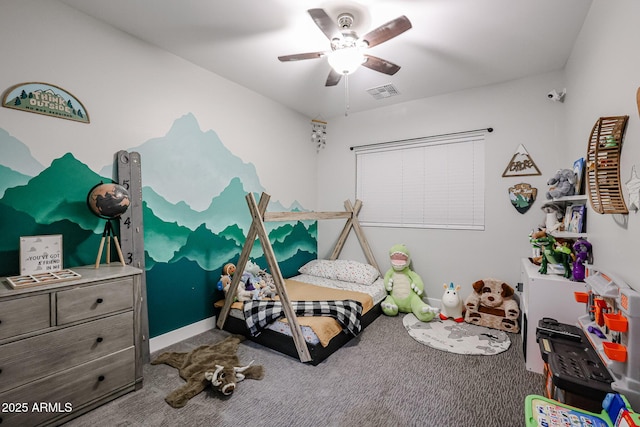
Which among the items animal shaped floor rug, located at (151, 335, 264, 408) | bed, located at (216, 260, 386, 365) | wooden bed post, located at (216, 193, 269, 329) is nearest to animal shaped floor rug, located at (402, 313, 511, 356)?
bed, located at (216, 260, 386, 365)

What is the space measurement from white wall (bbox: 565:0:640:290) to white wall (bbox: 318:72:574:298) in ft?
2.39

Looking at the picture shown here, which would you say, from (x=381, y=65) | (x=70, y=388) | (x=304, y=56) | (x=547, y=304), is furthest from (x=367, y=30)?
(x=70, y=388)

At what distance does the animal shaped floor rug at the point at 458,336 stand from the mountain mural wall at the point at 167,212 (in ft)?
6.13

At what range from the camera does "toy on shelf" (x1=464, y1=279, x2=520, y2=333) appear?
2859mm

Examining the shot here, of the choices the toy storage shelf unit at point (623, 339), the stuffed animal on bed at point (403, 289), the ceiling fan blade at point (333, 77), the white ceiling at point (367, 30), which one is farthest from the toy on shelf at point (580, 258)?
the ceiling fan blade at point (333, 77)

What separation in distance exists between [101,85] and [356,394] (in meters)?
2.86

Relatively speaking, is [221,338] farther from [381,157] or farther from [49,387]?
[381,157]

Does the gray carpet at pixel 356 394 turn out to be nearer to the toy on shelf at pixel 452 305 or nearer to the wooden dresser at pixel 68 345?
the wooden dresser at pixel 68 345

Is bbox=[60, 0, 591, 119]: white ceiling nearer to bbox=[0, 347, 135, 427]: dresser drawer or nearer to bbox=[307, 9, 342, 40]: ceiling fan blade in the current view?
bbox=[307, 9, 342, 40]: ceiling fan blade

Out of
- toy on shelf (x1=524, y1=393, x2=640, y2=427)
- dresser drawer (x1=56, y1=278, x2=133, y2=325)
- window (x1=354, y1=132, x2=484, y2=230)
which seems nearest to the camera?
toy on shelf (x1=524, y1=393, x2=640, y2=427)

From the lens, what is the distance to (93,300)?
Result: 174cm

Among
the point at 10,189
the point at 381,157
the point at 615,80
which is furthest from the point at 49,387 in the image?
the point at 381,157

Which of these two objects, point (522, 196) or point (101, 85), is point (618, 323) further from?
point (101, 85)

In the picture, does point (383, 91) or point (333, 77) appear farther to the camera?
point (383, 91)
